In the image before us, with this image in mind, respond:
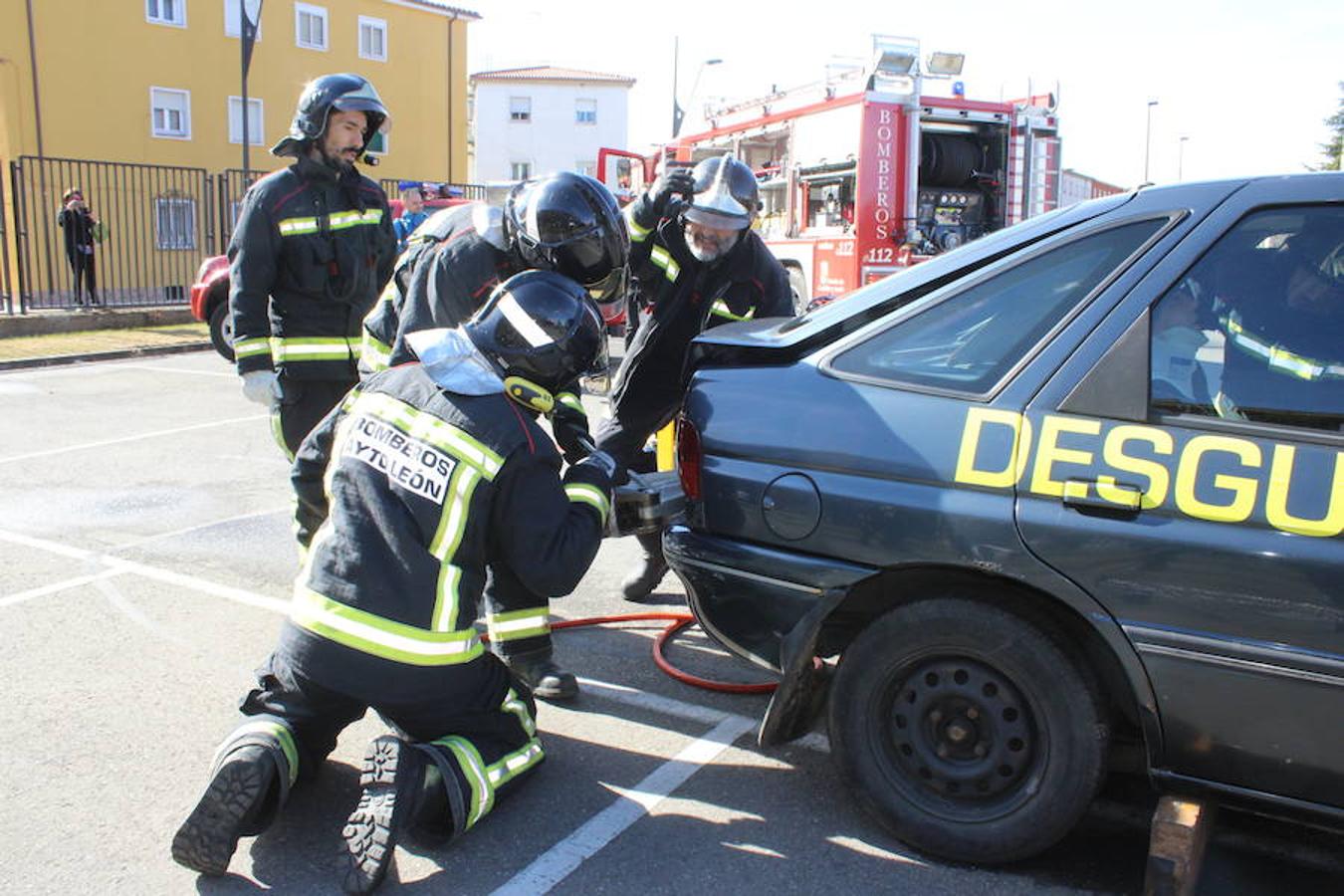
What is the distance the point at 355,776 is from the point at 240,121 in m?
31.0

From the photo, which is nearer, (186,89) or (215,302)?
(215,302)

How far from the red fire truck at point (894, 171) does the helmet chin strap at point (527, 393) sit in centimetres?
968

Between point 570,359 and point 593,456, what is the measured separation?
0.32 m

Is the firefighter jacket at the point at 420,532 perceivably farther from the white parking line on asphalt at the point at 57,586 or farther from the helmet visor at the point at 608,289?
the white parking line on asphalt at the point at 57,586

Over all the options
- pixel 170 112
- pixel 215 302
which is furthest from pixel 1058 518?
pixel 170 112

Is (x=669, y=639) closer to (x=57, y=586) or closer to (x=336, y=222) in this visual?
(x=336, y=222)

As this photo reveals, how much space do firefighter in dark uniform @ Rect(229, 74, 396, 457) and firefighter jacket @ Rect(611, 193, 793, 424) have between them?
3.62ft

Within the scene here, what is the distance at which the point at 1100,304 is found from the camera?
263 centimetres

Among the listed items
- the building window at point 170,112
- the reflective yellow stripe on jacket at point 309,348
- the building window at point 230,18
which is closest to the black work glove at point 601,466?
the reflective yellow stripe on jacket at point 309,348

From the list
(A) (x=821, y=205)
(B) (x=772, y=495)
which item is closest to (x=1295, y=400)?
(B) (x=772, y=495)

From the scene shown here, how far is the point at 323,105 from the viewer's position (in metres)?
4.26

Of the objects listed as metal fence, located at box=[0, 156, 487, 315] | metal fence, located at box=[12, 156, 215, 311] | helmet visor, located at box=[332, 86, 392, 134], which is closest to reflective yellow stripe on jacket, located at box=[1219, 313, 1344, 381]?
helmet visor, located at box=[332, 86, 392, 134]

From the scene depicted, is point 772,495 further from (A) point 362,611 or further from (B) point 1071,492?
(A) point 362,611

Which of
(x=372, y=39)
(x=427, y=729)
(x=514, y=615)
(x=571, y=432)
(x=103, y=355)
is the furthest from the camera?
(x=372, y=39)
